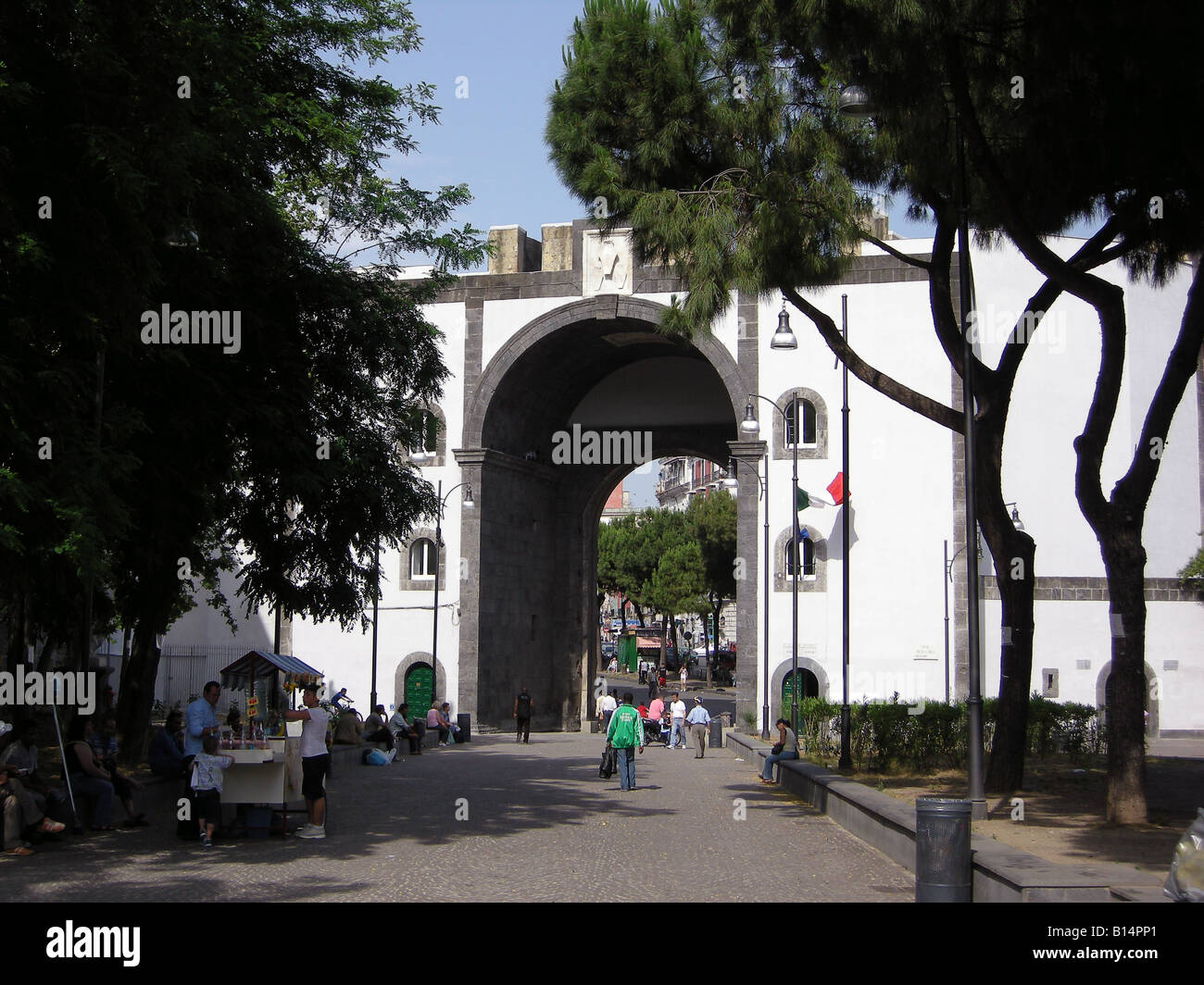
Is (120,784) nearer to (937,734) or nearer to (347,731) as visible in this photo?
(347,731)

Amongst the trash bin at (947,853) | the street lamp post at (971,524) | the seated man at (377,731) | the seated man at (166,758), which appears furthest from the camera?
the seated man at (377,731)

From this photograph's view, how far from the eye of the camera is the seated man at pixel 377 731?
25.8 metres

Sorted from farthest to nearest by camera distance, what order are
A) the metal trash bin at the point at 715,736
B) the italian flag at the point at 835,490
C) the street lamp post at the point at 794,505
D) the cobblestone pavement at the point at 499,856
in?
1. the italian flag at the point at 835,490
2. the metal trash bin at the point at 715,736
3. the street lamp post at the point at 794,505
4. the cobblestone pavement at the point at 499,856

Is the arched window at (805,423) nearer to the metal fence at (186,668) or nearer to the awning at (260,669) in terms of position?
the awning at (260,669)

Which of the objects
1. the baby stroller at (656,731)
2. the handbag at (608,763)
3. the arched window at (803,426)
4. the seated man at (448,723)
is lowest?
the baby stroller at (656,731)

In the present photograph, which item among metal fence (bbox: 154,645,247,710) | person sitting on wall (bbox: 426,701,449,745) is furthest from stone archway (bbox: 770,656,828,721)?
metal fence (bbox: 154,645,247,710)

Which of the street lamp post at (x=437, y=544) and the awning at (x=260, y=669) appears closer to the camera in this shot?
the awning at (x=260, y=669)

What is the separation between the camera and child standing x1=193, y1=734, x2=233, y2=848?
41.4ft

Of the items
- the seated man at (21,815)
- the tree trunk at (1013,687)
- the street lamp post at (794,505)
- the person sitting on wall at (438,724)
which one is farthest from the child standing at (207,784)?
the person sitting on wall at (438,724)

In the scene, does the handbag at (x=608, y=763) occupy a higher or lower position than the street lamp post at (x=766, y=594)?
lower

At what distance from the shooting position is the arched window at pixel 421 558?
127 ft

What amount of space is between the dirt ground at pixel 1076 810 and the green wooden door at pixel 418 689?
21.5 meters

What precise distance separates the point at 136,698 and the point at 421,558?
18920mm
